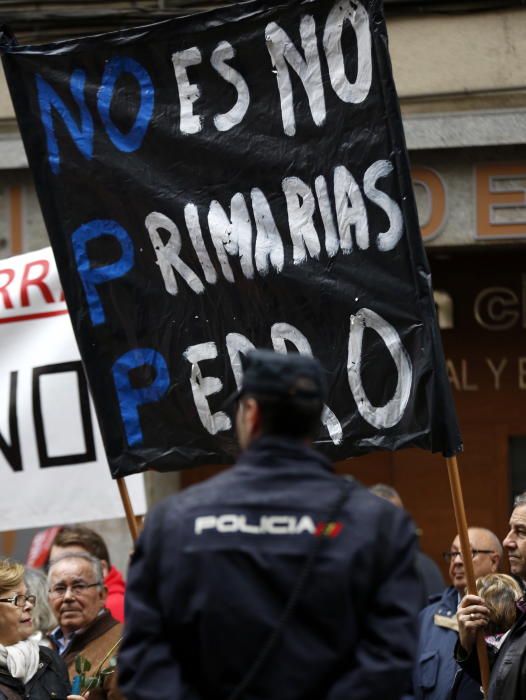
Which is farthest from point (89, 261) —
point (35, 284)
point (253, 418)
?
point (253, 418)

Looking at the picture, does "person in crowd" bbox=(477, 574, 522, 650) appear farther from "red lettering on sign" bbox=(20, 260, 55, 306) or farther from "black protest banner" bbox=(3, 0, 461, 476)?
"red lettering on sign" bbox=(20, 260, 55, 306)

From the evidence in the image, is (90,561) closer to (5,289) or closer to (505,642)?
(5,289)

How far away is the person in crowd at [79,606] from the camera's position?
20.8 feet

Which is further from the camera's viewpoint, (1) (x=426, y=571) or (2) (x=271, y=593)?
(1) (x=426, y=571)

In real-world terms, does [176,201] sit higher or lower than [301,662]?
higher

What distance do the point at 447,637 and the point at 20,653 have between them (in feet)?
5.93

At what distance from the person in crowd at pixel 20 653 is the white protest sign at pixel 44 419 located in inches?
26.6

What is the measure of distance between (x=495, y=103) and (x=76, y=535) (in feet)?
14.3

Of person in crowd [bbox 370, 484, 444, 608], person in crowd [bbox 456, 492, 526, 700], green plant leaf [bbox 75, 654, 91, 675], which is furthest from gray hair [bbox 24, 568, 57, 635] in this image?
person in crowd [bbox 456, 492, 526, 700]

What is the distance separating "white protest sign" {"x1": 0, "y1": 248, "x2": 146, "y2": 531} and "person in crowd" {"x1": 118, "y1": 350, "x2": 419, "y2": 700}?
9.99 feet

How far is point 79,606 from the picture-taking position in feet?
20.9

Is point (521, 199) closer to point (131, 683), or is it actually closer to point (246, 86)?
point (246, 86)

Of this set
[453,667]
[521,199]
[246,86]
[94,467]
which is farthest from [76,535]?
[521,199]

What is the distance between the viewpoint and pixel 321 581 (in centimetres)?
322
